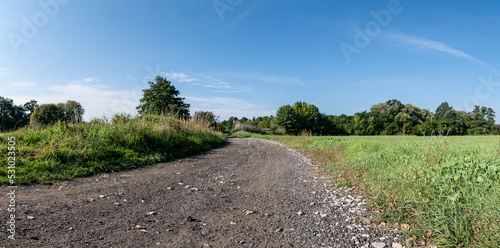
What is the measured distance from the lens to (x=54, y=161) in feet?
19.6

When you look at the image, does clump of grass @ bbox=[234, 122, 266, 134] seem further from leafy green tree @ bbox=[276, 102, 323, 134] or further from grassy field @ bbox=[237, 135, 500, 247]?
grassy field @ bbox=[237, 135, 500, 247]

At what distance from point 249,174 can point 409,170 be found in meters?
3.66

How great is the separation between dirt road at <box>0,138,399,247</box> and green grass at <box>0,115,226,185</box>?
31.0 inches

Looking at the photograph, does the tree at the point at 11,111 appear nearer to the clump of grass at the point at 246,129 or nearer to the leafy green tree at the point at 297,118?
the clump of grass at the point at 246,129

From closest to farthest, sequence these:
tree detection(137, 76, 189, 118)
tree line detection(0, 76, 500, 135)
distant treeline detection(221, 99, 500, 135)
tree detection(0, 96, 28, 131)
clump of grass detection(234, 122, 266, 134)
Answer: tree detection(0, 96, 28, 131) → tree line detection(0, 76, 500, 135) → tree detection(137, 76, 189, 118) → distant treeline detection(221, 99, 500, 135) → clump of grass detection(234, 122, 266, 134)

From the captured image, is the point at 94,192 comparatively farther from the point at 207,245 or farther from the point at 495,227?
the point at 495,227

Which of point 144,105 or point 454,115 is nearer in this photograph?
point 144,105

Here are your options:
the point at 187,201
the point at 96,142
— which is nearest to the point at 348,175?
the point at 187,201

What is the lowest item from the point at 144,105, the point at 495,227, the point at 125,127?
the point at 495,227

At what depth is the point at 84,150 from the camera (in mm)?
6688

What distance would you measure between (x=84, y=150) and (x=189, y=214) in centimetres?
501

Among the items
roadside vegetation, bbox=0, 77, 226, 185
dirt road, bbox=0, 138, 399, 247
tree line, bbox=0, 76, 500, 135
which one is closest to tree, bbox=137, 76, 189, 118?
tree line, bbox=0, 76, 500, 135

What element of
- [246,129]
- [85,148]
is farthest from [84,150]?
[246,129]

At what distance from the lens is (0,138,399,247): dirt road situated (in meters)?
2.70
